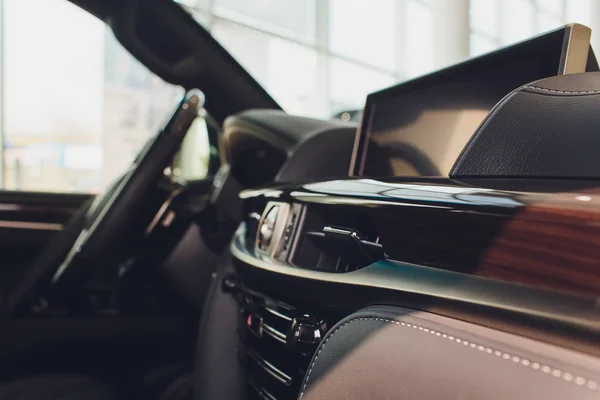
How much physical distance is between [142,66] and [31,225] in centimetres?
83

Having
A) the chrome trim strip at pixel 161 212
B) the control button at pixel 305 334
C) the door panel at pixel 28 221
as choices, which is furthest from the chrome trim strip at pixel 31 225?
the control button at pixel 305 334

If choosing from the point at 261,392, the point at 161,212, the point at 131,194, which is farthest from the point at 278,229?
the point at 161,212

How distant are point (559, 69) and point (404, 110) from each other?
31cm

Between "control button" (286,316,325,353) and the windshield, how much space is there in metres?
3.90

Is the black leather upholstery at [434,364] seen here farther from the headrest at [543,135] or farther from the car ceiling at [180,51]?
the car ceiling at [180,51]

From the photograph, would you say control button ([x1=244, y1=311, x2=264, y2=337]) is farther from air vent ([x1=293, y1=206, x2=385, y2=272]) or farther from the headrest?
the headrest

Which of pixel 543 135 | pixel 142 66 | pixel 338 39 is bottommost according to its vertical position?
pixel 543 135

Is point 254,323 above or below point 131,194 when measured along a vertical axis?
below

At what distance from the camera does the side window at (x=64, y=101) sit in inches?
136

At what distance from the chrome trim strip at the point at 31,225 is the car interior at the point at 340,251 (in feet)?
0.44

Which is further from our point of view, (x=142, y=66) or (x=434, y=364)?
(x=142, y=66)

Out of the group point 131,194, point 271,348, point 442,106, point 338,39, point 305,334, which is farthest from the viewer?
point 338,39

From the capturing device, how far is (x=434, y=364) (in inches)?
15.3

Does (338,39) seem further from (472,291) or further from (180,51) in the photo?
(472,291)
